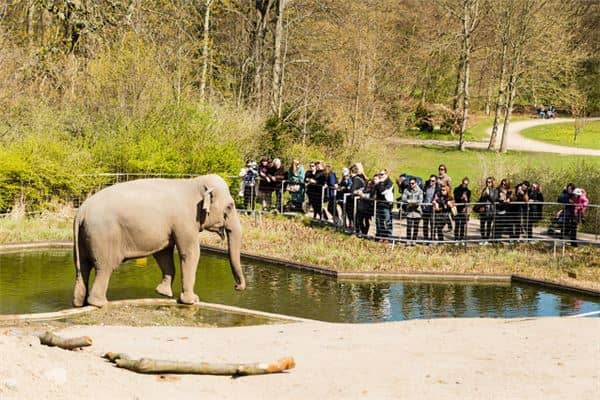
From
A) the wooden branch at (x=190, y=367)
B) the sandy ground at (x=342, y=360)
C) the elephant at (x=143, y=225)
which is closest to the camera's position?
the sandy ground at (x=342, y=360)

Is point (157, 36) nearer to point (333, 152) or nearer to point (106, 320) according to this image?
point (333, 152)

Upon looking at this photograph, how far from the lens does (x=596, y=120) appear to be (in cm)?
7831

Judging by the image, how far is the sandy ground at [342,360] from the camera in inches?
411

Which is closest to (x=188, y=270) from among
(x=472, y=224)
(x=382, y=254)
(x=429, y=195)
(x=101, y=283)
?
(x=101, y=283)

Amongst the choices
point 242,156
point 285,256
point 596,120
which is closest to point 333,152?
point 242,156

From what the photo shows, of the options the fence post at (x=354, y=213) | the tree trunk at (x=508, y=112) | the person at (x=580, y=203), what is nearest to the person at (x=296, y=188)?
the fence post at (x=354, y=213)

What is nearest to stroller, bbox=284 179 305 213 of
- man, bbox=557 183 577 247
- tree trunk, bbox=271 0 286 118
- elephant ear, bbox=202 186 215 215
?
man, bbox=557 183 577 247

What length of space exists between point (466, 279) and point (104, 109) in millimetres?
15852

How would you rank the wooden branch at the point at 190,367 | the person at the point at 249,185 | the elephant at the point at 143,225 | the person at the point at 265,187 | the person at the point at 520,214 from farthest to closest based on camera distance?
the person at the point at 249,185, the person at the point at 265,187, the person at the point at 520,214, the elephant at the point at 143,225, the wooden branch at the point at 190,367

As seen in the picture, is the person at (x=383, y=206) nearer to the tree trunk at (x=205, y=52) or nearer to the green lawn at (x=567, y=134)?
the tree trunk at (x=205, y=52)

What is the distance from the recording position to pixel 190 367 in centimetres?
1134

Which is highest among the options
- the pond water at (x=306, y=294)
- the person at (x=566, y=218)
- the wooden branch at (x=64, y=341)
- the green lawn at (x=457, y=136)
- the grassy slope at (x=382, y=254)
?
the green lawn at (x=457, y=136)

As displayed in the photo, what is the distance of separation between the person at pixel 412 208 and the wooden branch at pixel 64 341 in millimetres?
13494

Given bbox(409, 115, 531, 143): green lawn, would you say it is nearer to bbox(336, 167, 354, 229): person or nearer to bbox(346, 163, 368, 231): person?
bbox(336, 167, 354, 229): person
